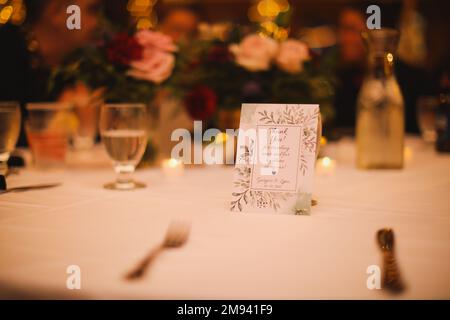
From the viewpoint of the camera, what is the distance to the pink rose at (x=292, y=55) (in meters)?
1.54

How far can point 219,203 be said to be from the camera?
3.47 feet

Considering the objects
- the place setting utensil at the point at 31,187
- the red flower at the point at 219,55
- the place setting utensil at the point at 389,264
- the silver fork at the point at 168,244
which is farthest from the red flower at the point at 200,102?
the place setting utensil at the point at 389,264

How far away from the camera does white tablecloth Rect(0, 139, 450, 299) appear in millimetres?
618

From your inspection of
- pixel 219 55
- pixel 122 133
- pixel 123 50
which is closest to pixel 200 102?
pixel 219 55

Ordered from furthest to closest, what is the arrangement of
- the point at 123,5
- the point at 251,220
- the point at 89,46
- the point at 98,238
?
the point at 123,5 < the point at 89,46 < the point at 251,220 < the point at 98,238

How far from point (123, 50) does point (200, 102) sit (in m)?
0.29

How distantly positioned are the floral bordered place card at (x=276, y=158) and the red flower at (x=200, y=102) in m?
0.54

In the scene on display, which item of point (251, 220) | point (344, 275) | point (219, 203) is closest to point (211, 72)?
point (219, 203)

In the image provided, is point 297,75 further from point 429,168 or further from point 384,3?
point 384,3

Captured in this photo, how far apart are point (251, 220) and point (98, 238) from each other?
0.88 feet

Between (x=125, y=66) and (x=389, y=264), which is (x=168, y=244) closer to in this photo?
(x=389, y=264)

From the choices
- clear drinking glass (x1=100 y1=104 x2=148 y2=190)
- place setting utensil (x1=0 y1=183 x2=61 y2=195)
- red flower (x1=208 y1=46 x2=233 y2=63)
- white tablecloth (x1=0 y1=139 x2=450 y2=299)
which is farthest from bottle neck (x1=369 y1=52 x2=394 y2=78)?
place setting utensil (x1=0 y1=183 x2=61 y2=195)

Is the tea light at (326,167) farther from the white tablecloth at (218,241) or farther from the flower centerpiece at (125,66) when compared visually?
the flower centerpiece at (125,66)
